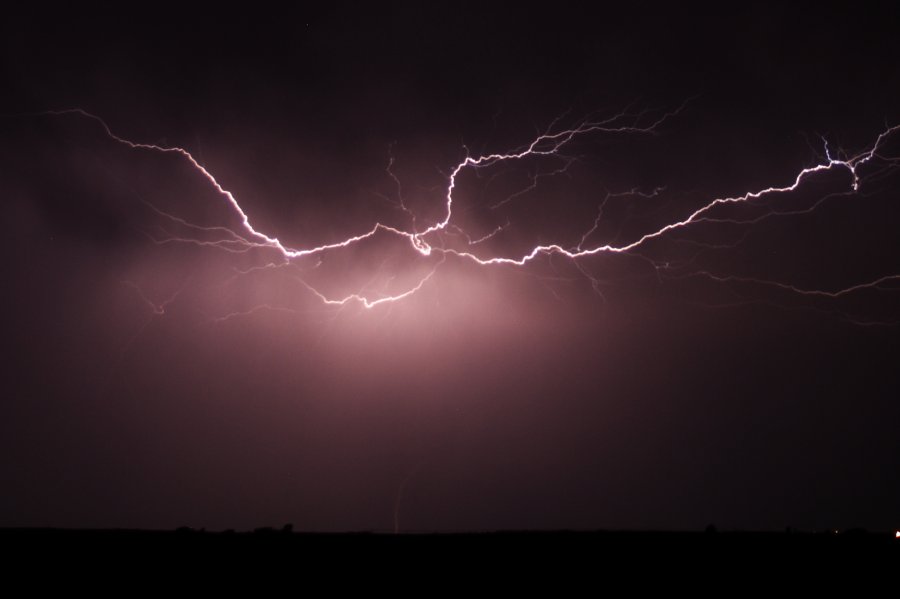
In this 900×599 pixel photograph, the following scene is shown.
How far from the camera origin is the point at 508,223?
7277 millimetres

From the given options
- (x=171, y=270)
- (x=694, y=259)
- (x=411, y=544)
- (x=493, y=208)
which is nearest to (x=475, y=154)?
(x=493, y=208)

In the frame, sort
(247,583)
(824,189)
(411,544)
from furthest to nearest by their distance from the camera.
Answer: (824,189) < (411,544) < (247,583)

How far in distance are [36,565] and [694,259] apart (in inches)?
261

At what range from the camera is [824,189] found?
707cm

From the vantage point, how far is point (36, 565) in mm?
2285

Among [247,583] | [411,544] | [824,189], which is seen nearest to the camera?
[247,583]

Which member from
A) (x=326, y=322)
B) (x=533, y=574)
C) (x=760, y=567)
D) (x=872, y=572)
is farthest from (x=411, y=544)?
(x=326, y=322)

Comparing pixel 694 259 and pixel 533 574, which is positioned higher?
pixel 694 259

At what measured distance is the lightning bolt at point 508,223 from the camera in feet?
23.1

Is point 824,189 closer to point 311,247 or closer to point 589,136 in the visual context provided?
point 589,136

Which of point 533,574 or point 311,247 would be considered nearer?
point 533,574

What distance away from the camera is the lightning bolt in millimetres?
7043

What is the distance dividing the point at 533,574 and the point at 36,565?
5.94 feet

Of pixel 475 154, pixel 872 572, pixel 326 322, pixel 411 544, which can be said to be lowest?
pixel 872 572
